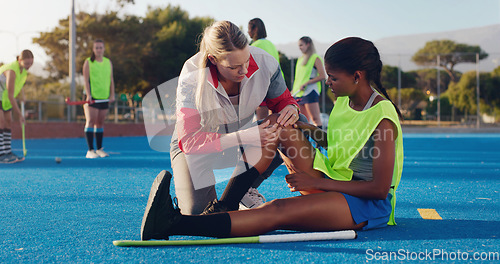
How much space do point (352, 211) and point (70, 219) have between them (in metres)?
1.55

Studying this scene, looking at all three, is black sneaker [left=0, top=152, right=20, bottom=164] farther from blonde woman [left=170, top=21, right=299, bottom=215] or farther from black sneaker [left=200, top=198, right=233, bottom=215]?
black sneaker [left=200, top=198, right=233, bottom=215]

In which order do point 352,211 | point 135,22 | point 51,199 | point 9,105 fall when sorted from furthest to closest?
point 135,22, point 9,105, point 51,199, point 352,211

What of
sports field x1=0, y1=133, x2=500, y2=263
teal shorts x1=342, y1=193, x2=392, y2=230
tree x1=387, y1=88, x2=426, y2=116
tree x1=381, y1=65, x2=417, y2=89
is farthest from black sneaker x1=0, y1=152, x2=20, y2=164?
tree x1=387, y1=88, x2=426, y2=116

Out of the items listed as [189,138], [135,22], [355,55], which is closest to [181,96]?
[189,138]

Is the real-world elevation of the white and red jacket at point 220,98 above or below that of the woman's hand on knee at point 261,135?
above

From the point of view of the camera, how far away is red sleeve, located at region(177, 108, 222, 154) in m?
2.37

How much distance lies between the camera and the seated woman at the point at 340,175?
7.00 ft

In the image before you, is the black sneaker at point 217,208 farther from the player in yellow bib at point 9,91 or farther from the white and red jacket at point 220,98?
the player in yellow bib at point 9,91

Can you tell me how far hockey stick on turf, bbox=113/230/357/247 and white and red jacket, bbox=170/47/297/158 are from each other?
46 cm

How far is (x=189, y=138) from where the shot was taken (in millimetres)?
2418

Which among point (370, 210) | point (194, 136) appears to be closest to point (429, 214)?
point (370, 210)

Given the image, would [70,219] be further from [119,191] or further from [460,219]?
[460,219]
